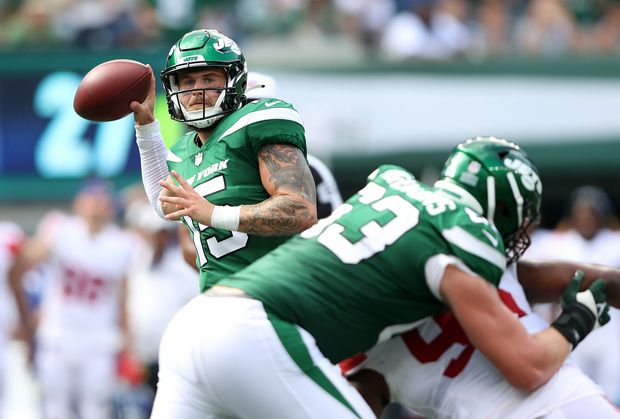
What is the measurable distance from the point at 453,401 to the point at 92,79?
5.62 ft

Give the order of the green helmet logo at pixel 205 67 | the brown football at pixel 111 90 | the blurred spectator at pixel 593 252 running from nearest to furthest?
the green helmet logo at pixel 205 67 < the brown football at pixel 111 90 < the blurred spectator at pixel 593 252

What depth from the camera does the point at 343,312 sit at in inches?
153

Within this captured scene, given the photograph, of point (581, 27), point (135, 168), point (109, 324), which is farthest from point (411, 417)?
point (581, 27)

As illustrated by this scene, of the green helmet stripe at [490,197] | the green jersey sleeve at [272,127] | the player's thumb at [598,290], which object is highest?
the green jersey sleeve at [272,127]

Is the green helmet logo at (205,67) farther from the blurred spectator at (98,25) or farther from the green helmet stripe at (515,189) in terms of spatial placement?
the blurred spectator at (98,25)

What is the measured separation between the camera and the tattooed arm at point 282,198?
423cm

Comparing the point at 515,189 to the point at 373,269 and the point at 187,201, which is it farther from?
the point at 187,201

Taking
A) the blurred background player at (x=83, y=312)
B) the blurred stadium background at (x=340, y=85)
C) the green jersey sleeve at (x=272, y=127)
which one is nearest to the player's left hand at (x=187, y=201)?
the green jersey sleeve at (x=272, y=127)

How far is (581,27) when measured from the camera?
14.3m

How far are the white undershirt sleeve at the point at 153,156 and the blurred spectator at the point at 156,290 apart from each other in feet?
14.9

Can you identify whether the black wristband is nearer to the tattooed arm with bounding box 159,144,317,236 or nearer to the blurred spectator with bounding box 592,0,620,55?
the tattooed arm with bounding box 159,144,317,236

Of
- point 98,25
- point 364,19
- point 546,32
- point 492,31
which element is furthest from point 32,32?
point 546,32

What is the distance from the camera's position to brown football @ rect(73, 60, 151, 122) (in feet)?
15.0

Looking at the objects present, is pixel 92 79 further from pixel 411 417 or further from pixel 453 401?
pixel 411 417
